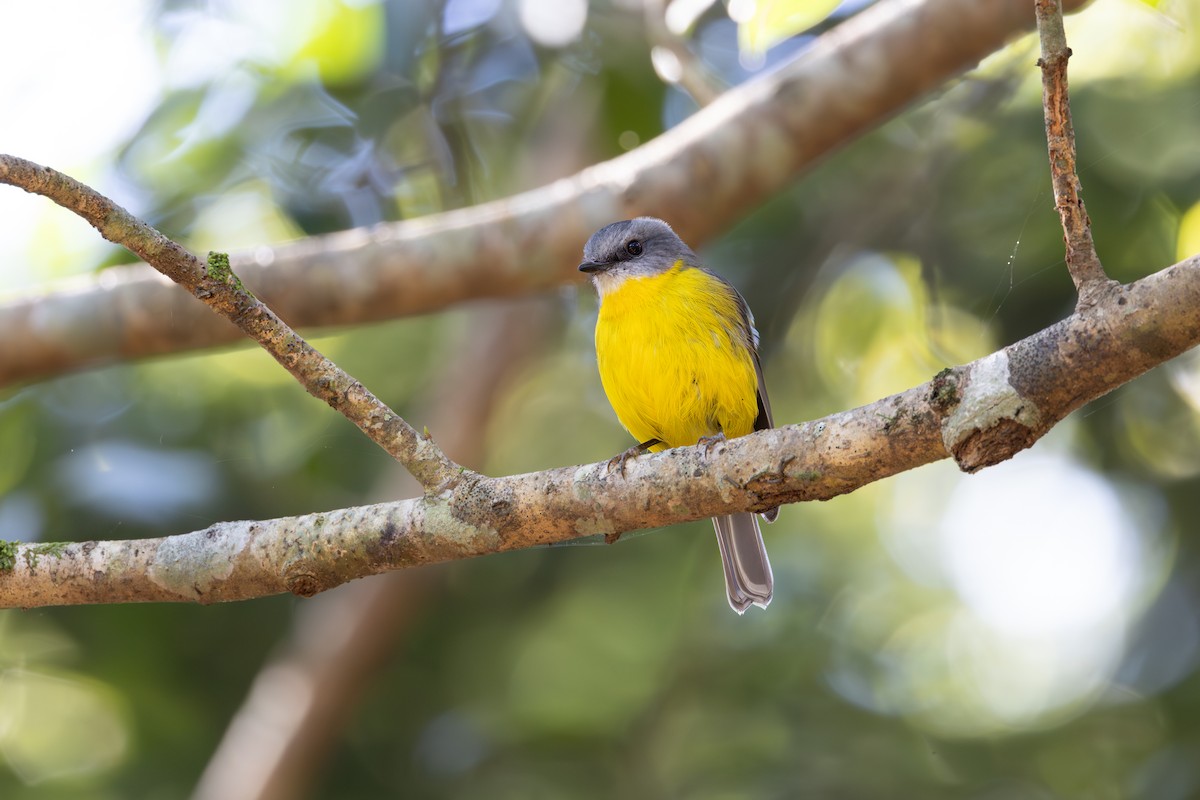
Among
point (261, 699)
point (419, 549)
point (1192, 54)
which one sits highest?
point (1192, 54)

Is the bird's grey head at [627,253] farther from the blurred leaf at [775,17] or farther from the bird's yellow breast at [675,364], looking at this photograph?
the blurred leaf at [775,17]

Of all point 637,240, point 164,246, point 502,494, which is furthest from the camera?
point 637,240

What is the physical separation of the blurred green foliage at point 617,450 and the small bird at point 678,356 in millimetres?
1327

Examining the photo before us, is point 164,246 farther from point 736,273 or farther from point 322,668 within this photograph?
point 736,273

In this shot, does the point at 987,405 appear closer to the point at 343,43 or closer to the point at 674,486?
the point at 674,486

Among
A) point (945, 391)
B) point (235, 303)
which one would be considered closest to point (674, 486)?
point (945, 391)

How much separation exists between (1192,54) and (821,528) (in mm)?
3177

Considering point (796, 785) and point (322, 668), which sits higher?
point (322, 668)

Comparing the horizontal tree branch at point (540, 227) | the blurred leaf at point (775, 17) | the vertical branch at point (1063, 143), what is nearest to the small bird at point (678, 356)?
the horizontal tree branch at point (540, 227)

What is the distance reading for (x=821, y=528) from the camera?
7062mm

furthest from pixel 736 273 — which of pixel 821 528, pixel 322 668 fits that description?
pixel 322 668

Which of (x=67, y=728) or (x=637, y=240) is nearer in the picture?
(x=637, y=240)

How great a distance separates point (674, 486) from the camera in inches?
118

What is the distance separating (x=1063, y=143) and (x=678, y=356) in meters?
2.09
